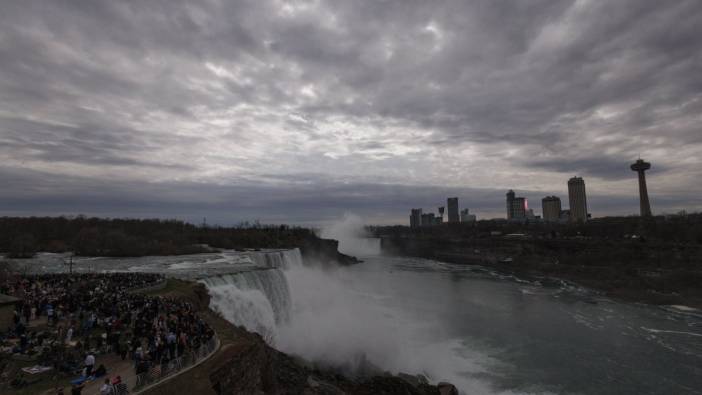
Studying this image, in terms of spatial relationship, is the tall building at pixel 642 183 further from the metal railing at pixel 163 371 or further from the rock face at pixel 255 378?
the metal railing at pixel 163 371

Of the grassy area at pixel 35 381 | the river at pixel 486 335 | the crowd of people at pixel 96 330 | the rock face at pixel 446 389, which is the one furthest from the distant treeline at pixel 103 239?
the rock face at pixel 446 389

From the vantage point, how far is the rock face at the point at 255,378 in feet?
38.3

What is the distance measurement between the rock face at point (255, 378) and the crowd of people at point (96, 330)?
102 cm

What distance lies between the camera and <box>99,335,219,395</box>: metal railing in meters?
10.4

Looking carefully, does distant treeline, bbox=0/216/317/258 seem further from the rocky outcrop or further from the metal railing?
the metal railing

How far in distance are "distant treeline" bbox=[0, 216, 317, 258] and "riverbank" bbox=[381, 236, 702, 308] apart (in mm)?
53852

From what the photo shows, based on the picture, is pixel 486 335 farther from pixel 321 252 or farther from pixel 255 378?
pixel 321 252

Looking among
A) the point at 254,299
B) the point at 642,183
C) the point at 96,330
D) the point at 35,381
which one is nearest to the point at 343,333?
the point at 254,299

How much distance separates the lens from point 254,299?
28031 millimetres

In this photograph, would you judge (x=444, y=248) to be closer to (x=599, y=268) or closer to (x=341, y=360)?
(x=599, y=268)

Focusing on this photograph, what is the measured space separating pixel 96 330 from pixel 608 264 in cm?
8026

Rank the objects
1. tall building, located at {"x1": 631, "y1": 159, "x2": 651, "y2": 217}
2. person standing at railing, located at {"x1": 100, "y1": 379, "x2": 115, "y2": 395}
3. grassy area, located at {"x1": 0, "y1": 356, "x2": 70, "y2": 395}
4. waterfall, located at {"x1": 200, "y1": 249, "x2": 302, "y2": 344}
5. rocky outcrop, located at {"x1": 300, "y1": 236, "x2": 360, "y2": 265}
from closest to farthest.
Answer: person standing at railing, located at {"x1": 100, "y1": 379, "x2": 115, "y2": 395} → grassy area, located at {"x1": 0, "y1": 356, "x2": 70, "y2": 395} → waterfall, located at {"x1": 200, "y1": 249, "x2": 302, "y2": 344} → rocky outcrop, located at {"x1": 300, "y1": 236, "x2": 360, "y2": 265} → tall building, located at {"x1": 631, "y1": 159, "x2": 651, "y2": 217}

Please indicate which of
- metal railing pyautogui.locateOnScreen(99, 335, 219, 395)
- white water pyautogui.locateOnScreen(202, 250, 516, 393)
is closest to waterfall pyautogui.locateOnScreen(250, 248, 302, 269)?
white water pyautogui.locateOnScreen(202, 250, 516, 393)

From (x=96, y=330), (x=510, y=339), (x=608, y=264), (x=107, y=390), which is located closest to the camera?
(x=107, y=390)
